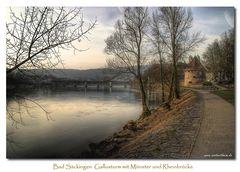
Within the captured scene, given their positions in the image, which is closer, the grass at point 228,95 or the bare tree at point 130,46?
the grass at point 228,95

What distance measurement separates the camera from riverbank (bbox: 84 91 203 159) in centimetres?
352

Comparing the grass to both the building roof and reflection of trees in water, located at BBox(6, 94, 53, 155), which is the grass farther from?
reflection of trees in water, located at BBox(6, 94, 53, 155)

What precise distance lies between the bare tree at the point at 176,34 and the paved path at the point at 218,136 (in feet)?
2.59

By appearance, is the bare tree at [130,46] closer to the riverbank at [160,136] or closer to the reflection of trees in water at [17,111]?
the riverbank at [160,136]

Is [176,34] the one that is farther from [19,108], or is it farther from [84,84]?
[19,108]

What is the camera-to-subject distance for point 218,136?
3547 mm

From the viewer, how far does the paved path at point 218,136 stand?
3467mm

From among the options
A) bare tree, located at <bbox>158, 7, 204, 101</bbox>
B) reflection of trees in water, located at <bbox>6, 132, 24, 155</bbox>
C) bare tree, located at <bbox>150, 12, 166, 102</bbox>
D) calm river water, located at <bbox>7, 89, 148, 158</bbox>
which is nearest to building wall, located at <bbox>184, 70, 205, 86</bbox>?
bare tree, located at <bbox>158, 7, 204, 101</bbox>

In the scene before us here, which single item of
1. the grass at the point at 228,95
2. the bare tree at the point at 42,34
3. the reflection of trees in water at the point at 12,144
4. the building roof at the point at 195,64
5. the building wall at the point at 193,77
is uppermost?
the bare tree at the point at 42,34

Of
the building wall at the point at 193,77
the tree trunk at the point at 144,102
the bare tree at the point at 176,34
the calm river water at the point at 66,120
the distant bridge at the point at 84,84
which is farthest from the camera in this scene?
the tree trunk at the point at 144,102

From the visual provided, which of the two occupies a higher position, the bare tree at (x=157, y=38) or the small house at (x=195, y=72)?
the bare tree at (x=157, y=38)

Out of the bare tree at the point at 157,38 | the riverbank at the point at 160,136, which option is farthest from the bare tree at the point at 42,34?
the riverbank at the point at 160,136

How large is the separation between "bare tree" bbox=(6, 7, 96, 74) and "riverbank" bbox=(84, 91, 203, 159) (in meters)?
1.42

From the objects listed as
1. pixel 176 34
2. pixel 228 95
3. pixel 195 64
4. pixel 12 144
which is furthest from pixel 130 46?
pixel 12 144
